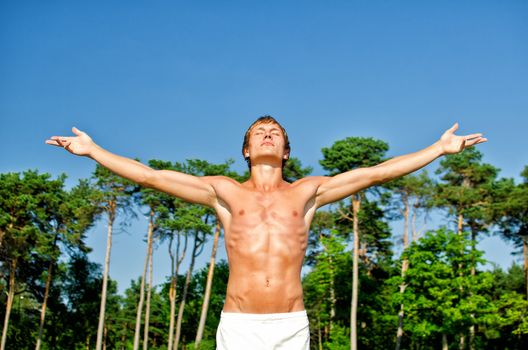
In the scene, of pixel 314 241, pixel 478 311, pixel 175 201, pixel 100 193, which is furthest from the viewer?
pixel 314 241

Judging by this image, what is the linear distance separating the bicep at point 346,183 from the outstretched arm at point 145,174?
3.24 ft

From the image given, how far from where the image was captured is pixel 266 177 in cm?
554

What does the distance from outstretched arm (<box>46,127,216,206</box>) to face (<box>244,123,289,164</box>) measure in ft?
1.65

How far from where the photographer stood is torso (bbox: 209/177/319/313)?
16.5ft

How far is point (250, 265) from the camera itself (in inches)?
202

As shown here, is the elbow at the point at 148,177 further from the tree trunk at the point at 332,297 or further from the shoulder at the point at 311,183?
the tree trunk at the point at 332,297

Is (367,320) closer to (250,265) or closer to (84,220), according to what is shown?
(84,220)

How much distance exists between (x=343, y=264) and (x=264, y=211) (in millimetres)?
37030

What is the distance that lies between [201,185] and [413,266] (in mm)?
32874

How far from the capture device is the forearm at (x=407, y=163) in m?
5.59

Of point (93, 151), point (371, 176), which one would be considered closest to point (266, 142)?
point (371, 176)

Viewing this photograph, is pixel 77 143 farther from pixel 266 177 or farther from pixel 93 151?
pixel 266 177

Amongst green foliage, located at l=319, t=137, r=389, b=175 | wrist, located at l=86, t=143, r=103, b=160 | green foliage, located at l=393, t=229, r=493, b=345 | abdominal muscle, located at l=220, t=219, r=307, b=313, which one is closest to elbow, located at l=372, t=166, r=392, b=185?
abdominal muscle, located at l=220, t=219, r=307, b=313

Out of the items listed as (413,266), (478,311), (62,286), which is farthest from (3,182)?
(478,311)
